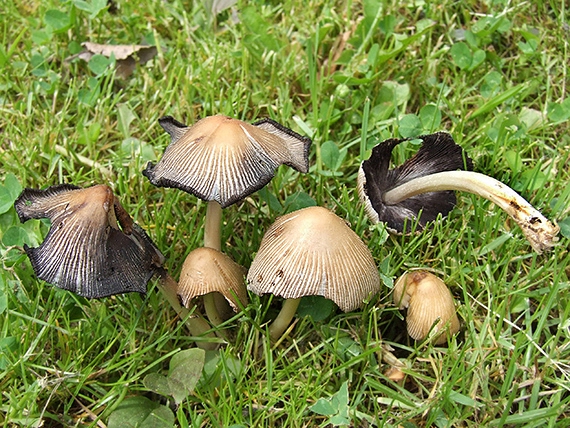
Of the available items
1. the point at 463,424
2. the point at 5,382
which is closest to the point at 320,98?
the point at 463,424

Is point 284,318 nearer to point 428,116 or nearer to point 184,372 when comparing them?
point 184,372

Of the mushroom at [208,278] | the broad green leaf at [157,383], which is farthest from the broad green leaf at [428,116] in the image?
the broad green leaf at [157,383]

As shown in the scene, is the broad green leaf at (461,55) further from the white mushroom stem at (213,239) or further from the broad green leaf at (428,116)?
the white mushroom stem at (213,239)

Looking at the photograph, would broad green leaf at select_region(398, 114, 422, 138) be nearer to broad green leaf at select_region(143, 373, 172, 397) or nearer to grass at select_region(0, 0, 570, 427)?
grass at select_region(0, 0, 570, 427)

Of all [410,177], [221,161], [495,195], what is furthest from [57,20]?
[495,195]

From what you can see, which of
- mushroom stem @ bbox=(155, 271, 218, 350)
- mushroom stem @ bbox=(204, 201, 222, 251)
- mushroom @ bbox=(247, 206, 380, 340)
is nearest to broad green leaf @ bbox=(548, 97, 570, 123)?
mushroom @ bbox=(247, 206, 380, 340)

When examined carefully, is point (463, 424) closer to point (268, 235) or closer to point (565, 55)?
point (268, 235)
